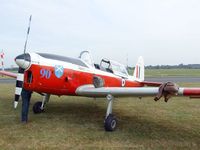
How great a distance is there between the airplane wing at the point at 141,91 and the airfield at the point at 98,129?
2.69ft

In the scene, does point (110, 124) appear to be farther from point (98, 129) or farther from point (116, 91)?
point (116, 91)

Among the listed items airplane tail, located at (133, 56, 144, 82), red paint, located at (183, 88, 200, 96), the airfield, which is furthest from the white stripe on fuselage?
airplane tail, located at (133, 56, 144, 82)

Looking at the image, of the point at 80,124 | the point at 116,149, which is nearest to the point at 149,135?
the point at 116,149

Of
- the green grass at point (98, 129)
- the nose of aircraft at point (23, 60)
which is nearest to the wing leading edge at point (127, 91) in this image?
the green grass at point (98, 129)

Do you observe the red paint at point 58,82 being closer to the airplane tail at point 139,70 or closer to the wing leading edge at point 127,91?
the wing leading edge at point 127,91

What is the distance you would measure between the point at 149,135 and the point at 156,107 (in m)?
4.00

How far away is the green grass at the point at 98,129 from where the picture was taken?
509cm

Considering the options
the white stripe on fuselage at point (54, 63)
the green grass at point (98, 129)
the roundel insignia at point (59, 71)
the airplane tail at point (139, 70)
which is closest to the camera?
the green grass at point (98, 129)

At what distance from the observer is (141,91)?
6.24 m

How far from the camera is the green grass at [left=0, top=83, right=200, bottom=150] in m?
5.09

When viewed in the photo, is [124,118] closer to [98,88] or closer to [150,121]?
[150,121]

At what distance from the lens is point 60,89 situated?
22.9 ft

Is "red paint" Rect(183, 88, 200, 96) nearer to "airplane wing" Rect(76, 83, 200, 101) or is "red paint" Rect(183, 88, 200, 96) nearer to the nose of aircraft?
"airplane wing" Rect(76, 83, 200, 101)

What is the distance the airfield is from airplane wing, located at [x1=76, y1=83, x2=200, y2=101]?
32.3 inches
